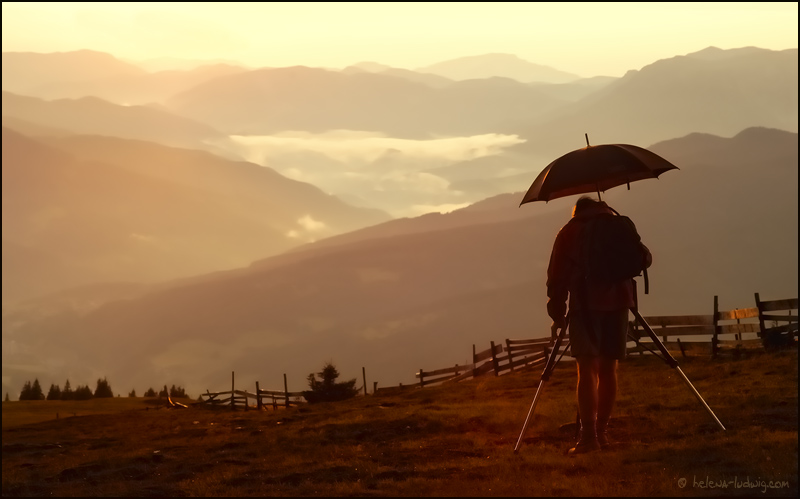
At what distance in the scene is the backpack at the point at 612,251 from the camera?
8.80 m

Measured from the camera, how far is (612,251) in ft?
29.0

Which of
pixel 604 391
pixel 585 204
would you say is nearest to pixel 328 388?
pixel 604 391

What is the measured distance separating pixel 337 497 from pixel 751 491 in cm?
366

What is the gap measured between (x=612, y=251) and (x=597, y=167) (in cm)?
106

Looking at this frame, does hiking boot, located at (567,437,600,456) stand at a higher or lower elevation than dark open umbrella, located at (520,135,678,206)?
lower

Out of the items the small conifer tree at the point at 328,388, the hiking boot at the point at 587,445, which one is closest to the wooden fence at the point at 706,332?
the small conifer tree at the point at 328,388

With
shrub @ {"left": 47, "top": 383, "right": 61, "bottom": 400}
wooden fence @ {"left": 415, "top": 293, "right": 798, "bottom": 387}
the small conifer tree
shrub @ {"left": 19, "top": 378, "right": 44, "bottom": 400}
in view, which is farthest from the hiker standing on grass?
shrub @ {"left": 19, "top": 378, "right": 44, "bottom": 400}

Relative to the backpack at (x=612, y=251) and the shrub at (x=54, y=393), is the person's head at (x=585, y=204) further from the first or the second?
the shrub at (x=54, y=393)

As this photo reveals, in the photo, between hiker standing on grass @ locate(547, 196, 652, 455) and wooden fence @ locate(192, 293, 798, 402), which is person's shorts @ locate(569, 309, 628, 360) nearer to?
hiker standing on grass @ locate(547, 196, 652, 455)

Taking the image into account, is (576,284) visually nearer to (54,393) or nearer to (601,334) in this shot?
(601,334)

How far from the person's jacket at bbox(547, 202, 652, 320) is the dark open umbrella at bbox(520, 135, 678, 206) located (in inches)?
18.8

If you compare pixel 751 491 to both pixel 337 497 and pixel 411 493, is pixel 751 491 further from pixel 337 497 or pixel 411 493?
pixel 337 497

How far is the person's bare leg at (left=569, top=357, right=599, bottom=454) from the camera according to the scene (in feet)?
29.7

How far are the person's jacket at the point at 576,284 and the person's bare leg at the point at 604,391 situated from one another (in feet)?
1.93
